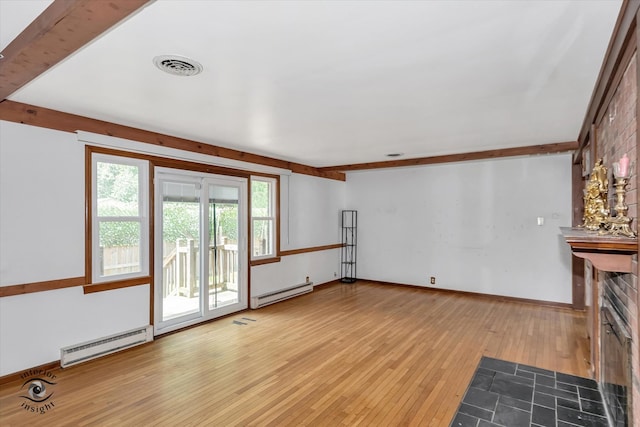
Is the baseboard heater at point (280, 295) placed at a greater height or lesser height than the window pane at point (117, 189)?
lesser

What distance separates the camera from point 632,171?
5.77 ft

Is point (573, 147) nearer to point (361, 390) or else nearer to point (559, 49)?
point (559, 49)

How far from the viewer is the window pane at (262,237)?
A: 222 inches

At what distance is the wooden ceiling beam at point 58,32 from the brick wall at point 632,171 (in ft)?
7.52

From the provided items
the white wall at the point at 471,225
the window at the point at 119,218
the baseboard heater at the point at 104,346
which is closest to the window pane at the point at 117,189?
the window at the point at 119,218

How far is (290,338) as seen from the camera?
4.11m

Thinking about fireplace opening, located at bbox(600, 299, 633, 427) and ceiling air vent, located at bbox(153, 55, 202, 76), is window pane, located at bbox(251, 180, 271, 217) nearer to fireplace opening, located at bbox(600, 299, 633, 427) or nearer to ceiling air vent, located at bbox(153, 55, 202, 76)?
ceiling air vent, located at bbox(153, 55, 202, 76)

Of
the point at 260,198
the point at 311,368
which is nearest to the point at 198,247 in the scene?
the point at 260,198

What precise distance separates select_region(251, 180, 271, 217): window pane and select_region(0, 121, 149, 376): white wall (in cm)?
248

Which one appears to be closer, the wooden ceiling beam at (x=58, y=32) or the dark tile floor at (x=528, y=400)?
the wooden ceiling beam at (x=58, y=32)

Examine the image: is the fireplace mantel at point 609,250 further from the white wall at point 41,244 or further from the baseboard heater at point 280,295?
the baseboard heater at point 280,295

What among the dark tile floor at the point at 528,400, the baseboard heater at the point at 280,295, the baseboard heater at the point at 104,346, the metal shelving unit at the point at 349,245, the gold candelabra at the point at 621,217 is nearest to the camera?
the gold candelabra at the point at 621,217

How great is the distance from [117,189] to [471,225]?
5631mm

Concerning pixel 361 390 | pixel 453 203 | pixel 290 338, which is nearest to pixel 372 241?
pixel 453 203
